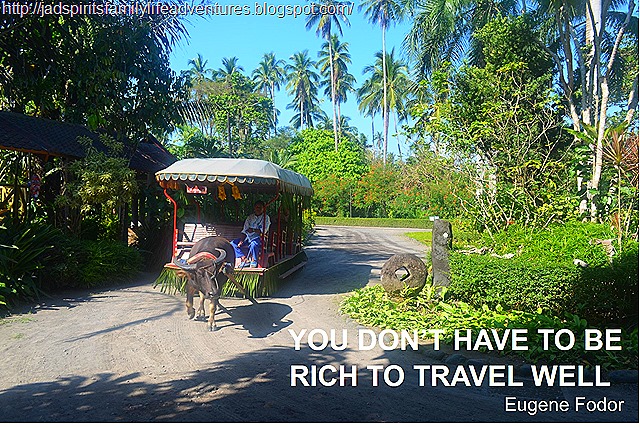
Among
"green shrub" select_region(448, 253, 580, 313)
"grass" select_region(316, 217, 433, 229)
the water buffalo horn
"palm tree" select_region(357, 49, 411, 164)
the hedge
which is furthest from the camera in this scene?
"grass" select_region(316, 217, 433, 229)

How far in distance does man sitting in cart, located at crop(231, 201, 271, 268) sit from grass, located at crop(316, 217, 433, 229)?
22800 mm

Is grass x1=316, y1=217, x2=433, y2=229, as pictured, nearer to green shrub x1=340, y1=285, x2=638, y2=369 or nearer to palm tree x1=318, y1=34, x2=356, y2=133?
palm tree x1=318, y1=34, x2=356, y2=133

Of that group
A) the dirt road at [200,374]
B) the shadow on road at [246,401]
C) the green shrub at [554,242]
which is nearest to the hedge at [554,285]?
the green shrub at [554,242]

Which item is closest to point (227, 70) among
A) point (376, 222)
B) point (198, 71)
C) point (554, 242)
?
point (198, 71)

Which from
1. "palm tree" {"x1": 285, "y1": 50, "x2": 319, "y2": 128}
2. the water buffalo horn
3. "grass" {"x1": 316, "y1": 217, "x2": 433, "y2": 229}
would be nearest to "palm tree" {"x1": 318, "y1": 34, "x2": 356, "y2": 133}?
"palm tree" {"x1": 285, "y1": 50, "x2": 319, "y2": 128}

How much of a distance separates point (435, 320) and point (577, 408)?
2376 mm

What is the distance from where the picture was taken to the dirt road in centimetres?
394

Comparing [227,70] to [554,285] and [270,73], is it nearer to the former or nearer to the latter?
[270,73]

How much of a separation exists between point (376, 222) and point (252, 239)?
23673 millimetres

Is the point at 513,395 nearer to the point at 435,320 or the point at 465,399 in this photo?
the point at 465,399

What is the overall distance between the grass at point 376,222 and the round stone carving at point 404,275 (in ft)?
77.4

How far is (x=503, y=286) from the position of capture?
6.30m

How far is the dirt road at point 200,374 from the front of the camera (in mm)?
3941

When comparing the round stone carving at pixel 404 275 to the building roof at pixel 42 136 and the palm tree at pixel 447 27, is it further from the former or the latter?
the palm tree at pixel 447 27
